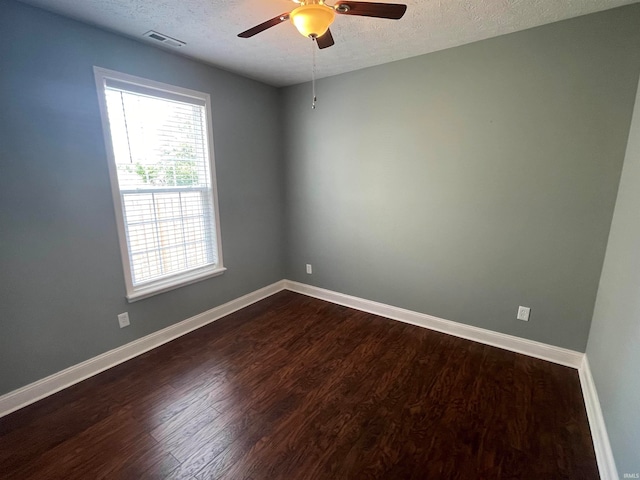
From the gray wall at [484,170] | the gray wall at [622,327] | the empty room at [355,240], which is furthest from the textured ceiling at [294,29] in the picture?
the gray wall at [622,327]

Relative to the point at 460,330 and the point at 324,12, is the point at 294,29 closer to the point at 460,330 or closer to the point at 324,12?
the point at 324,12

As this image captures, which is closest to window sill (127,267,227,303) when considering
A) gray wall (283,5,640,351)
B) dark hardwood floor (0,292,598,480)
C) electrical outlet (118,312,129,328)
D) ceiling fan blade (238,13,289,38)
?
electrical outlet (118,312,129,328)

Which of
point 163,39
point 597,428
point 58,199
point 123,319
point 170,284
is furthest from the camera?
point 170,284

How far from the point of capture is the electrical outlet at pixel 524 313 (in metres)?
2.35

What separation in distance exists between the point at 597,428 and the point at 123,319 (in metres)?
3.30

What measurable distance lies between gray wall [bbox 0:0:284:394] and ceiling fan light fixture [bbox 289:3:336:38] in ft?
5.35

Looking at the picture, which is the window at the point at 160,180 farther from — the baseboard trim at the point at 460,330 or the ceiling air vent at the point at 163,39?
the baseboard trim at the point at 460,330

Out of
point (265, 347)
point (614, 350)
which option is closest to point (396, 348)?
point (265, 347)

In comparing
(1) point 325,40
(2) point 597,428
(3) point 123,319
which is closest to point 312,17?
(1) point 325,40

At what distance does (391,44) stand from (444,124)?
792mm

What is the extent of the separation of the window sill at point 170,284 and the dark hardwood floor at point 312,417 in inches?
20.4

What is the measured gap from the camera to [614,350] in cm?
157

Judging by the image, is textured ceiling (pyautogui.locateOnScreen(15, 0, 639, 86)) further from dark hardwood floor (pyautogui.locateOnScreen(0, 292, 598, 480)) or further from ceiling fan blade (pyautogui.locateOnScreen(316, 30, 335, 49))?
dark hardwood floor (pyautogui.locateOnScreen(0, 292, 598, 480))

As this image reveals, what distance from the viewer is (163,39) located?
2.18 metres
